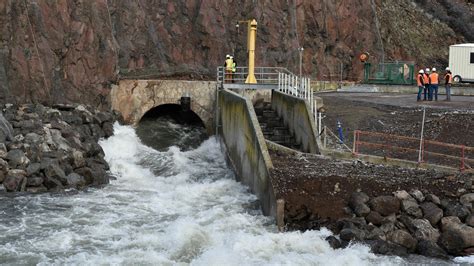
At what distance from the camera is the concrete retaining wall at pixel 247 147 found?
14.8 meters

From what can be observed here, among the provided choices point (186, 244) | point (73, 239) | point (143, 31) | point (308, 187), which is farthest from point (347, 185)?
point (143, 31)

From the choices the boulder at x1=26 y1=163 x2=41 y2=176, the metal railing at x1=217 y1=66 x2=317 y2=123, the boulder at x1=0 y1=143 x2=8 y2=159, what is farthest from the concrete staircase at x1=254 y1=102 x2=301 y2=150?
the boulder at x1=0 y1=143 x2=8 y2=159

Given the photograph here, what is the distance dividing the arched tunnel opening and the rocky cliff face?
225 centimetres

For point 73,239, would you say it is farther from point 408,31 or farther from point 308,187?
point 408,31

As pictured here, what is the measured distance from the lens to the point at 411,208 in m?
Answer: 13.1

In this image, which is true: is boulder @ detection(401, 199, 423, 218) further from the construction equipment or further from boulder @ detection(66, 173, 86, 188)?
the construction equipment

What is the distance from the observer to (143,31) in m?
31.0

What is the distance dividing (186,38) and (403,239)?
22.9m

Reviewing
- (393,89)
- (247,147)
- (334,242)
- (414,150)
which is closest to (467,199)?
(414,150)

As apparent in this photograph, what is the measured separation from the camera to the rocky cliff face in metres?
23.1

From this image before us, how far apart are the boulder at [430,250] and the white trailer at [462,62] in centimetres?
2659

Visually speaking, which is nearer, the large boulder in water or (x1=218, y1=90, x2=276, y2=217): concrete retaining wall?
(x1=218, y1=90, x2=276, y2=217): concrete retaining wall

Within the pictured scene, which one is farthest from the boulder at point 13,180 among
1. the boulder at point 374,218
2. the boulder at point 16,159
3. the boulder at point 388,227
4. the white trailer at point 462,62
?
the white trailer at point 462,62

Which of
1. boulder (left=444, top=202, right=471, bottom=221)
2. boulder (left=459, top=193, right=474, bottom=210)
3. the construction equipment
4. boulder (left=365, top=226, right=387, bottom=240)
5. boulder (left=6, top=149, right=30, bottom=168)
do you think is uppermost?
the construction equipment
